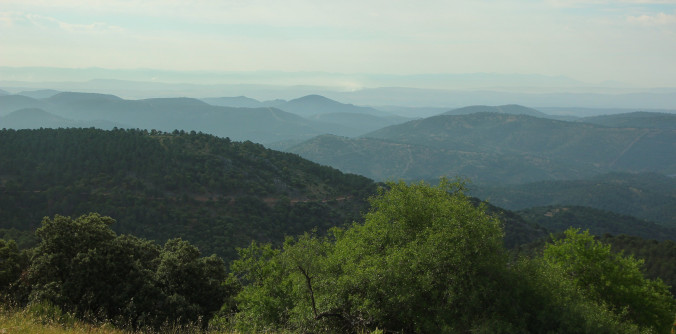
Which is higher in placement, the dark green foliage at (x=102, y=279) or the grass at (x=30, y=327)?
the grass at (x=30, y=327)

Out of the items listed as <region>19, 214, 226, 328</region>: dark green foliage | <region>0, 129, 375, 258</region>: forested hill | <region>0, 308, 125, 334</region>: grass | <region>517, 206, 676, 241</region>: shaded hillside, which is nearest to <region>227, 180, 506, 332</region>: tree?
<region>19, 214, 226, 328</region>: dark green foliage

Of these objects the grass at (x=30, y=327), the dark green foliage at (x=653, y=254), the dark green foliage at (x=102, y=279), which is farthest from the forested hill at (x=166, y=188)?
the dark green foliage at (x=653, y=254)

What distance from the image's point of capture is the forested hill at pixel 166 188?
50.9 metres

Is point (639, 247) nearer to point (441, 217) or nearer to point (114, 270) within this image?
point (441, 217)

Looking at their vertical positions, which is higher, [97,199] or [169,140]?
[169,140]

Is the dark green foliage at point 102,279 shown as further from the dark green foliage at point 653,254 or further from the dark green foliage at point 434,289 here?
the dark green foliage at point 653,254

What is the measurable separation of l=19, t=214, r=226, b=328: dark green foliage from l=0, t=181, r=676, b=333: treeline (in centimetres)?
5

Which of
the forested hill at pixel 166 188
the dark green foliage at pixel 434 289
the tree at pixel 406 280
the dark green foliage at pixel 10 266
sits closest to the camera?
the dark green foliage at pixel 434 289

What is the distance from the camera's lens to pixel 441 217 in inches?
561

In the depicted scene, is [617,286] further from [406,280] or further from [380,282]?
[380,282]

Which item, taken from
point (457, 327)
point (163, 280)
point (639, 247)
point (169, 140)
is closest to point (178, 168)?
point (169, 140)

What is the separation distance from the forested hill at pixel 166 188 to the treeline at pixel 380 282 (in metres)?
29.4

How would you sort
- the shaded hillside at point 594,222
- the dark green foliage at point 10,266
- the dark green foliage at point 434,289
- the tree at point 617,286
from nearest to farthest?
the dark green foliage at point 434,289
the dark green foliage at point 10,266
the tree at point 617,286
the shaded hillside at point 594,222

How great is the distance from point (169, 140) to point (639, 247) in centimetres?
8277
